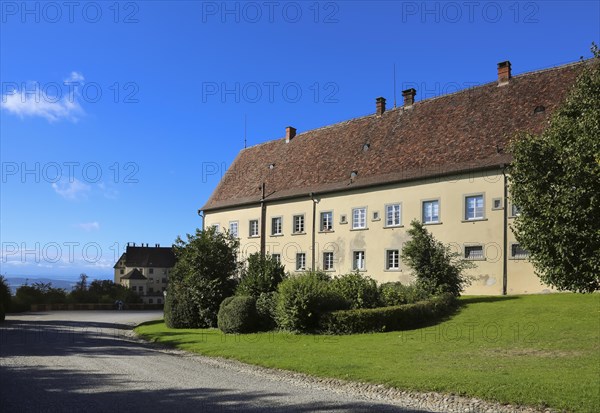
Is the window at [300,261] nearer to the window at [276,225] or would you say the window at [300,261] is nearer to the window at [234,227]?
the window at [276,225]

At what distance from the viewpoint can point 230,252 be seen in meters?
29.9

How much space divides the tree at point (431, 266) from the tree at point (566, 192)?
33.0 feet

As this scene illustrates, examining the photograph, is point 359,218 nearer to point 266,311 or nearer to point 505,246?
point 505,246

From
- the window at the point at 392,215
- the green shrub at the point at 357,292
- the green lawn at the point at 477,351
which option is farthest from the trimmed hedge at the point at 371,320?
the window at the point at 392,215

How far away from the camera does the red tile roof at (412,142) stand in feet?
104

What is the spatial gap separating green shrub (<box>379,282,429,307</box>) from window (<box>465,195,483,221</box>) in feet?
23.4

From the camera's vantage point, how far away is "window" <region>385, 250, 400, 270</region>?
34.8 m

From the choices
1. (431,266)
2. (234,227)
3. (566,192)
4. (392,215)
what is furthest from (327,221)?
(566,192)

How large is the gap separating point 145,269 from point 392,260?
3124 inches

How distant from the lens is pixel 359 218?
37.7m

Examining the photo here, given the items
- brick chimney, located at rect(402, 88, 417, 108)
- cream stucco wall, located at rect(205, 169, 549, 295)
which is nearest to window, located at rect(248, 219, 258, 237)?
cream stucco wall, located at rect(205, 169, 549, 295)

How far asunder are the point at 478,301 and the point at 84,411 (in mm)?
21490

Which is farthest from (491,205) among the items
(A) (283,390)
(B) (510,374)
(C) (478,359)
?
(A) (283,390)

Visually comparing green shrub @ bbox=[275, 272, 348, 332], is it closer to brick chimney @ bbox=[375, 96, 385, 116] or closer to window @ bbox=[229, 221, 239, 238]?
brick chimney @ bbox=[375, 96, 385, 116]
